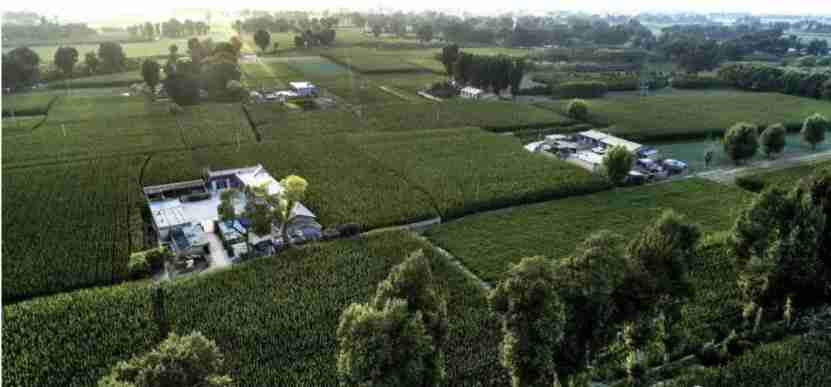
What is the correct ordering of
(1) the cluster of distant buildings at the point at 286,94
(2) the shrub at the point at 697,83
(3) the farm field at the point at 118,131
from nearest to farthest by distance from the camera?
1. (3) the farm field at the point at 118,131
2. (1) the cluster of distant buildings at the point at 286,94
3. (2) the shrub at the point at 697,83

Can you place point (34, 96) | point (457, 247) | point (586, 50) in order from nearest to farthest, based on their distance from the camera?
point (457, 247) < point (34, 96) < point (586, 50)

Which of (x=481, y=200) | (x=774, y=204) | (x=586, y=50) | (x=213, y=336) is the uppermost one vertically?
(x=586, y=50)

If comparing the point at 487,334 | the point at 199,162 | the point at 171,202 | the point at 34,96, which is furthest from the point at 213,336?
the point at 34,96

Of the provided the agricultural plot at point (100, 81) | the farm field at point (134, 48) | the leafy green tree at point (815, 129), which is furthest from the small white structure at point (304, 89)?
the leafy green tree at point (815, 129)

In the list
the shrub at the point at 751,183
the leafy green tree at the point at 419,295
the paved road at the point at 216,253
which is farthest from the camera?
the shrub at the point at 751,183

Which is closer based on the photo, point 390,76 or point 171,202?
point 171,202

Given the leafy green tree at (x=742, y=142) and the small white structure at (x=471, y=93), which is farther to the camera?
the small white structure at (x=471, y=93)

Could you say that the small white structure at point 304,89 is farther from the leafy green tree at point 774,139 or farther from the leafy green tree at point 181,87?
the leafy green tree at point 774,139

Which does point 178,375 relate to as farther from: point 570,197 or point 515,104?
point 515,104
